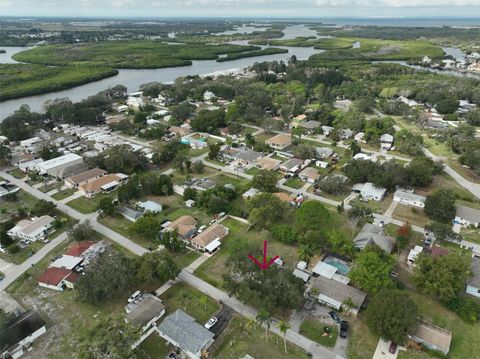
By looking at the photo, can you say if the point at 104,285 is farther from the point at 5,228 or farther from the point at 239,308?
the point at 5,228

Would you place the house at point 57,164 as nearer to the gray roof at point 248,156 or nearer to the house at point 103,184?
the house at point 103,184

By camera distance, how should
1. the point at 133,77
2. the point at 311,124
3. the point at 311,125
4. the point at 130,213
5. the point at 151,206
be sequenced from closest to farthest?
the point at 130,213
the point at 151,206
the point at 311,125
the point at 311,124
the point at 133,77

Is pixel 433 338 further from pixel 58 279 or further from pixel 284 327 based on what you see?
pixel 58 279

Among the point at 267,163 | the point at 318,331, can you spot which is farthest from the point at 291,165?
the point at 318,331

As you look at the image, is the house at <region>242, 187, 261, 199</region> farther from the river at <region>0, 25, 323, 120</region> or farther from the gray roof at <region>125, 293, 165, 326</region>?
the river at <region>0, 25, 323, 120</region>

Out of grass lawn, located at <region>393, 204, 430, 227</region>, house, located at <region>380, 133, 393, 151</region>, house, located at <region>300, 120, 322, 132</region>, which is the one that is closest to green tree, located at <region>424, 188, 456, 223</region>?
grass lawn, located at <region>393, 204, 430, 227</region>
